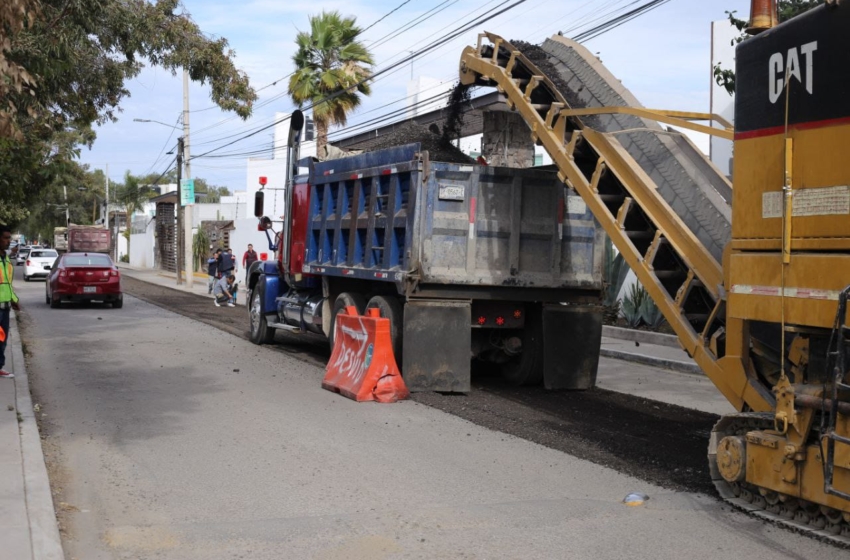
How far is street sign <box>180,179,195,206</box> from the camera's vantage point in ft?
130

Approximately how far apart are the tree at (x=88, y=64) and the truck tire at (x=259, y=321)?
10.7 ft

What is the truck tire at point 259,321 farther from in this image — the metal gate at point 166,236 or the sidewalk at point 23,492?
the metal gate at point 166,236

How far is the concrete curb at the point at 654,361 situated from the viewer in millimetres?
14711

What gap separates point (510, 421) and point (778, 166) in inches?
177

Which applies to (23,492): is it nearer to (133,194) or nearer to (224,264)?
(224,264)

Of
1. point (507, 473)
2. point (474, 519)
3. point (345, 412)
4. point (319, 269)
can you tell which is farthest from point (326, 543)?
point (319, 269)

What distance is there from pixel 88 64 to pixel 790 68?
13.1m

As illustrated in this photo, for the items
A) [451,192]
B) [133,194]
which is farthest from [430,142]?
[133,194]

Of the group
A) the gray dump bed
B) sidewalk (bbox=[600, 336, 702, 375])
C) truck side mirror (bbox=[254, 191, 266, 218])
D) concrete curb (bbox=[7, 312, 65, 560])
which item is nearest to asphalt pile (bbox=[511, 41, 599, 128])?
the gray dump bed

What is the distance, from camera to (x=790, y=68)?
6.43 meters

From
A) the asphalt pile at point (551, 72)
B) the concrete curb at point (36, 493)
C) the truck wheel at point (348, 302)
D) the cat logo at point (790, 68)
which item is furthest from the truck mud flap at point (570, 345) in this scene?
the concrete curb at point (36, 493)

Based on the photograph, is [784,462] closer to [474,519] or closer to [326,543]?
[474,519]

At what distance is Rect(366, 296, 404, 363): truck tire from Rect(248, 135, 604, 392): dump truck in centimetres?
1

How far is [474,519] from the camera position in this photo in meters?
6.58
